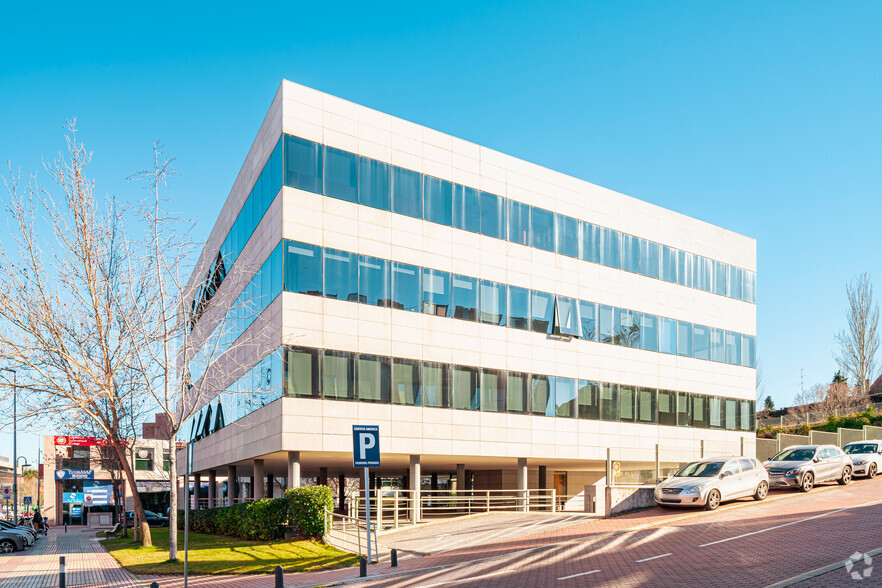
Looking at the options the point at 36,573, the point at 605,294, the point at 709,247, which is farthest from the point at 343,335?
the point at 709,247

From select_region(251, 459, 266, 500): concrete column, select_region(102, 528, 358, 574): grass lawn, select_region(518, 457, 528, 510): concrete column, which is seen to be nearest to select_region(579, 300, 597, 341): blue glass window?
select_region(518, 457, 528, 510): concrete column

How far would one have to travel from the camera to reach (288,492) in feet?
84.7

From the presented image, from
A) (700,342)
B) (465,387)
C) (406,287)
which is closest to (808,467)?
(465,387)

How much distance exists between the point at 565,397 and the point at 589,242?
7672 millimetres

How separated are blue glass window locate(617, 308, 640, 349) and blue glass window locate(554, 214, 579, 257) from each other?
438 centimetres

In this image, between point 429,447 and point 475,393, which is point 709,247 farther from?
point 429,447

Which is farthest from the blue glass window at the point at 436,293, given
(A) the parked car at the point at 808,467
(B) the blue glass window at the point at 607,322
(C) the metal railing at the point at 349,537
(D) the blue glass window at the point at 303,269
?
(A) the parked car at the point at 808,467

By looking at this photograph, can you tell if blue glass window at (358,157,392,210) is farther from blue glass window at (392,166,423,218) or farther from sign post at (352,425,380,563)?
sign post at (352,425,380,563)

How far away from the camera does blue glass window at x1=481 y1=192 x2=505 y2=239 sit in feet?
112

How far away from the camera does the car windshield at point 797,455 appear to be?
29812 mm

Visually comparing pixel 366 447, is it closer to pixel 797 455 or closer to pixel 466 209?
pixel 466 209

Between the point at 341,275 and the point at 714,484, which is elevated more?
the point at 341,275

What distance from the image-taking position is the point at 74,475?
7925cm

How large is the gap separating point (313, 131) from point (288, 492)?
13.0 m
